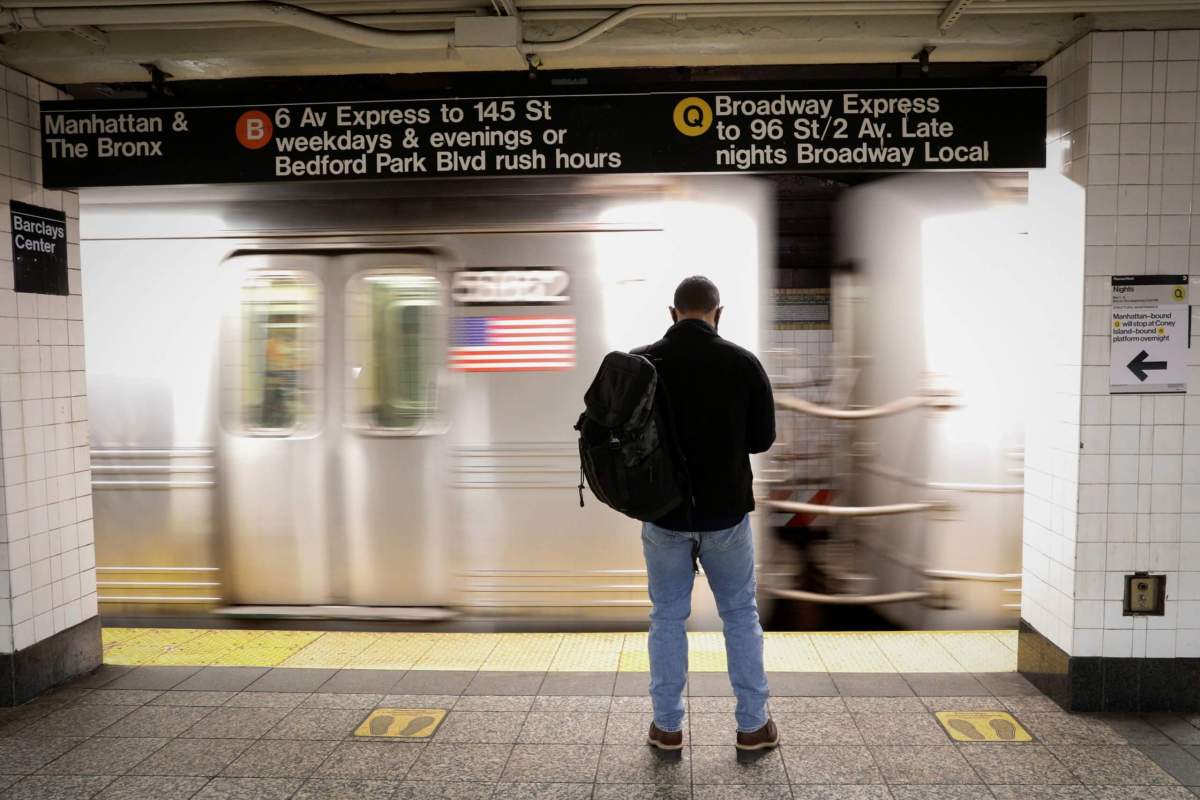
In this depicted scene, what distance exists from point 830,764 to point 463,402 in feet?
8.74

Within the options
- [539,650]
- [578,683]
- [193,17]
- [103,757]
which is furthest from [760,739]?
[193,17]

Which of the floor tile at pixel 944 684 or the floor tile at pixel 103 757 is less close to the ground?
the floor tile at pixel 944 684

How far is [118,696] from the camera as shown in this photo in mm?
4039

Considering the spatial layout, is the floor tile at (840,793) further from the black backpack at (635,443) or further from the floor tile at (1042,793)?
the black backpack at (635,443)

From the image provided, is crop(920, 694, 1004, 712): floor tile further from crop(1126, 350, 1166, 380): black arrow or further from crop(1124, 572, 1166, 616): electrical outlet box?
crop(1126, 350, 1166, 380): black arrow

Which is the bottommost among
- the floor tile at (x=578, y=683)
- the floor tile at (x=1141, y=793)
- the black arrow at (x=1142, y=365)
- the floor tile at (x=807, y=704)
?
the floor tile at (x=578, y=683)

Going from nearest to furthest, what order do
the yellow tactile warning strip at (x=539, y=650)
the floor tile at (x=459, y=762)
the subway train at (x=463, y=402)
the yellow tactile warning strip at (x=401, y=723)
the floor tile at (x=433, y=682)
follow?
1. the floor tile at (x=459, y=762)
2. the yellow tactile warning strip at (x=401, y=723)
3. the floor tile at (x=433, y=682)
4. the yellow tactile warning strip at (x=539, y=650)
5. the subway train at (x=463, y=402)

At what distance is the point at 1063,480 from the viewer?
3809 mm

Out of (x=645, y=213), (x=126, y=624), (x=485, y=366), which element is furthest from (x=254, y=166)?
(x=126, y=624)

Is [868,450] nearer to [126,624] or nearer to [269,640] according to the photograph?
[269,640]

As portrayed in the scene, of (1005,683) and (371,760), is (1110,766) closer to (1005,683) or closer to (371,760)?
(1005,683)

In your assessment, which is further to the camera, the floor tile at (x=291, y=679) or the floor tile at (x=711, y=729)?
the floor tile at (x=291, y=679)

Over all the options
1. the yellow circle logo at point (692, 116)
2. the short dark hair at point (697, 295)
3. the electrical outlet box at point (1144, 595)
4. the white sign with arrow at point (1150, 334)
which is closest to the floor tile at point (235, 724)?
the short dark hair at point (697, 295)

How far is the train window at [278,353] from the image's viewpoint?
16.1 feet
